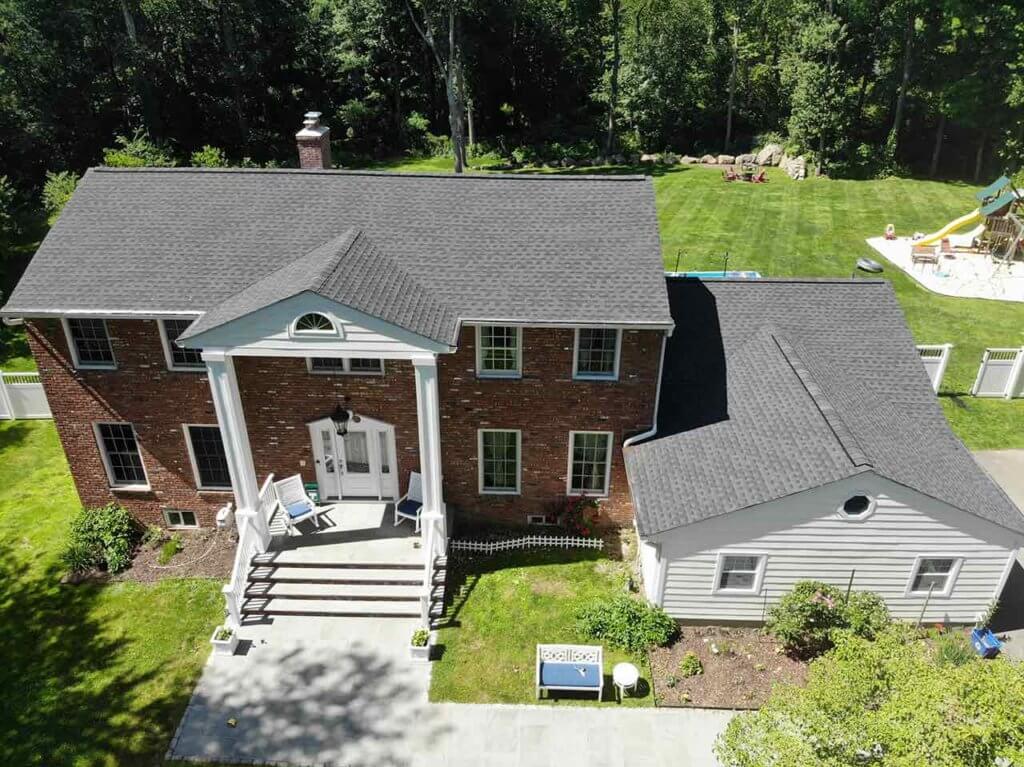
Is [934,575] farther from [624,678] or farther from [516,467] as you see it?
[516,467]

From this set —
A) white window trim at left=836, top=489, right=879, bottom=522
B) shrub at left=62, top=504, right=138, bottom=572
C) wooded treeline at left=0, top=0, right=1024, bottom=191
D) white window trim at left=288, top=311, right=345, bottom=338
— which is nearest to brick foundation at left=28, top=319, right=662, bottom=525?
shrub at left=62, top=504, right=138, bottom=572

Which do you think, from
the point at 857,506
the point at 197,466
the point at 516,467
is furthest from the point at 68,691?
the point at 857,506

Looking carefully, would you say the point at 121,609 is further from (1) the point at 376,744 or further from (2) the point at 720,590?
(2) the point at 720,590

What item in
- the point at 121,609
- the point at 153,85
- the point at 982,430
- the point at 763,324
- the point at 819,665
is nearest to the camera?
the point at 819,665

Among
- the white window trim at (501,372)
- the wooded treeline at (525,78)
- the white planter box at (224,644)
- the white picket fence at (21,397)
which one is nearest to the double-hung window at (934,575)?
the white window trim at (501,372)

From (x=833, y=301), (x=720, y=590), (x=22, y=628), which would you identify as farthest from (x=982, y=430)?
(x=22, y=628)

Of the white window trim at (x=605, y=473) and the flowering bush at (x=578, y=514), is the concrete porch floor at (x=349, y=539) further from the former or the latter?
the white window trim at (x=605, y=473)
